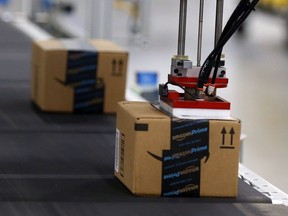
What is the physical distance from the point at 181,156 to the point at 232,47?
273 inches

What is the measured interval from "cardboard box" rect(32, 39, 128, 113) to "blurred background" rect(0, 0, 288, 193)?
24 centimetres

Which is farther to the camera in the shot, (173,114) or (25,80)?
(25,80)

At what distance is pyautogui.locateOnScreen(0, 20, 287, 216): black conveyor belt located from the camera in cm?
237

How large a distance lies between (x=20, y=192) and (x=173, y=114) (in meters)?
0.44

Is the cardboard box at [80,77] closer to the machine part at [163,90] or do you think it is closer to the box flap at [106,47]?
the box flap at [106,47]

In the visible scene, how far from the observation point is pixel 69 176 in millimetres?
2672

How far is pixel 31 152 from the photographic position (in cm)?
295

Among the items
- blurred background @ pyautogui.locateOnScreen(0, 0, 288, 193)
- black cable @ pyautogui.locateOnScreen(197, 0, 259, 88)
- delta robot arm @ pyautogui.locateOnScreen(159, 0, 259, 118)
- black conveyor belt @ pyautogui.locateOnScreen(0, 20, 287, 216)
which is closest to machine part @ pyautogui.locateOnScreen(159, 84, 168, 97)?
delta robot arm @ pyautogui.locateOnScreen(159, 0, 259, 118)

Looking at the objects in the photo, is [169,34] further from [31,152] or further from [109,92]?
[31,152]

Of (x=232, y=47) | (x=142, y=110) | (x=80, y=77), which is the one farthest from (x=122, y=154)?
(x=232, y=47)

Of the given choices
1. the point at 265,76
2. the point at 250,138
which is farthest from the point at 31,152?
the point at 265,76

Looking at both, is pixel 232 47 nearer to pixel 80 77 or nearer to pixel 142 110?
pixel 80 77

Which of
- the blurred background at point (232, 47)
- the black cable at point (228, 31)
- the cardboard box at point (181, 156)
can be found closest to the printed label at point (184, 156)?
the cardboard box at point (181, 156)

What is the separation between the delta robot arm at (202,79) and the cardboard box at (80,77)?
99cm
